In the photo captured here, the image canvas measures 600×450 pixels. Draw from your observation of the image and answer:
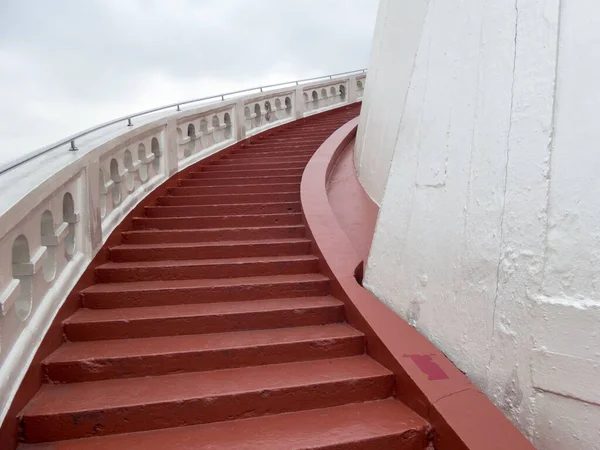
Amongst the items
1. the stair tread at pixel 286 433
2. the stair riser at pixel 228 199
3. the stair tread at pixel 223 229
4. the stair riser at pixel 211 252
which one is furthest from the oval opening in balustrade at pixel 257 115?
the stair tread at pixel 286 433

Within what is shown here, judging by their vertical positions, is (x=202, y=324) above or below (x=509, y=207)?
below

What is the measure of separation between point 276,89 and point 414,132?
24.8 ft

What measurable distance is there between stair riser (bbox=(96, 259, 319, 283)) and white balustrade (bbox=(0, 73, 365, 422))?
10.9 inches

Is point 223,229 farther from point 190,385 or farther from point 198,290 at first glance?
point 190,385

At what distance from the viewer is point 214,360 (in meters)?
3.03

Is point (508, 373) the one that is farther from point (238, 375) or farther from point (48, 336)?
point (48, 336)

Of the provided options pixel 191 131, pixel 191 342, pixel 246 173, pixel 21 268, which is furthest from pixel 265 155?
pixel 21 268

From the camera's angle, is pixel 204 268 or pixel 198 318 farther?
pixel 204 268

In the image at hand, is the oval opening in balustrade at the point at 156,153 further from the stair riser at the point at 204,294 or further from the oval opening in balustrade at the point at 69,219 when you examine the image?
the stair riser at the point at 204,294

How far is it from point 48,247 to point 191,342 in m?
1.15

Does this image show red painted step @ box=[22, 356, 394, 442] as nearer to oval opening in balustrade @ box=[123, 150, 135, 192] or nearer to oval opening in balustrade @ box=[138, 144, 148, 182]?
oval opening in balustrade @ box=[123, 150, 135, 192]

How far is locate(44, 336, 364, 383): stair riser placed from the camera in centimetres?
281

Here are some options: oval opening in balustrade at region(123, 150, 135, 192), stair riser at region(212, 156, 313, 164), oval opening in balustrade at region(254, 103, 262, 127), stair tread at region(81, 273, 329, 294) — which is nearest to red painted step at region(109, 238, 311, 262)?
stair tread at region(81, 273, 329, 294)

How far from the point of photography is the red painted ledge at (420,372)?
2.30 metres
